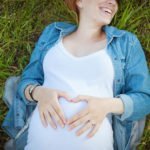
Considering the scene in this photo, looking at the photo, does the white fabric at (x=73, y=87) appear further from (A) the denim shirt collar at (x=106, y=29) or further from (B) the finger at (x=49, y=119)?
(A) the denim shirt collar at (x=106, y=29)

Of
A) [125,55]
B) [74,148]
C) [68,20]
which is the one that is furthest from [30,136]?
[68,20]

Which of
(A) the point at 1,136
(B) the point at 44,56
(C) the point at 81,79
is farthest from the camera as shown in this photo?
(A) the point at 1,136

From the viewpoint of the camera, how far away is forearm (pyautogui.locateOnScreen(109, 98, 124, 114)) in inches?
104

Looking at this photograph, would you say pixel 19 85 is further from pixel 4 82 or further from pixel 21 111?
pixel 4 82

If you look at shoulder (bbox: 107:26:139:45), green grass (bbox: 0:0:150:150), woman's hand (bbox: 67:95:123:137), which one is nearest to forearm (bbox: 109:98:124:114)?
woman's hand (bbox: 67:95:123:137)

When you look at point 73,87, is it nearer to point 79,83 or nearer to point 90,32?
point 79,83

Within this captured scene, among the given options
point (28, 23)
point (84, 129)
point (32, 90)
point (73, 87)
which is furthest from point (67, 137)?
point (28, 23)

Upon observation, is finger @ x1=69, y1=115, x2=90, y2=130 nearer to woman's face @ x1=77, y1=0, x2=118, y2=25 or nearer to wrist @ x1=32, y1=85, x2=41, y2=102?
wrist @ x1=32, y1=85, x2=41, y2=102

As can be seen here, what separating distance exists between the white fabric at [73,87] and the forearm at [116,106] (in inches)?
3.1

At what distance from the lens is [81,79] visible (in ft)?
9.04

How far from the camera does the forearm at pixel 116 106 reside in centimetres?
264

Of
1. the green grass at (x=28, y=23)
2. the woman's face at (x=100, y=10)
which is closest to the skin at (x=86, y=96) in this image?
the woman's face at (x=100, y=10)

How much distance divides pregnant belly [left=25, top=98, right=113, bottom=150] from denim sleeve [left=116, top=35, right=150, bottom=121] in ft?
0.49

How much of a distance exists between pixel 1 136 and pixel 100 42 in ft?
3.19
